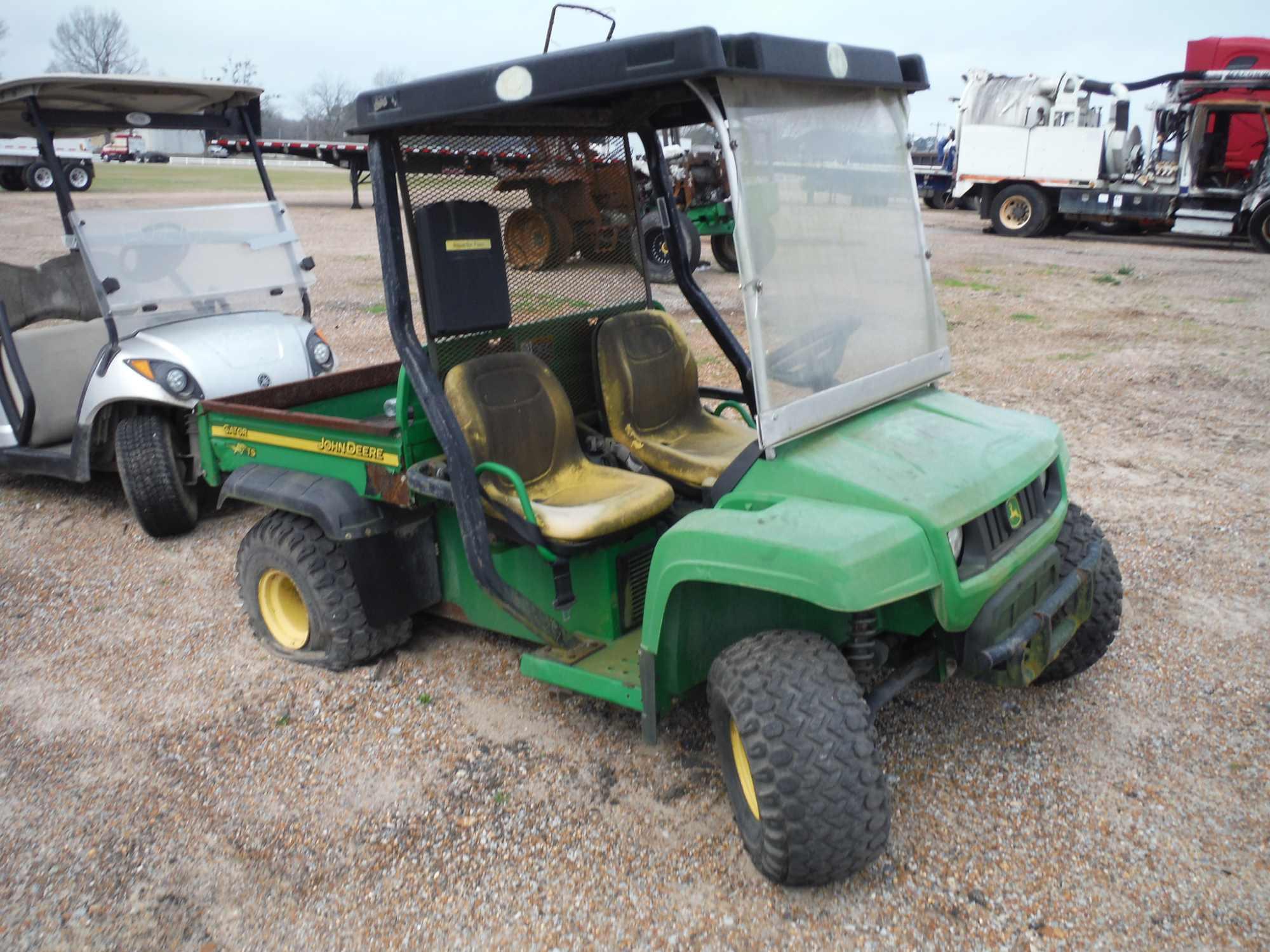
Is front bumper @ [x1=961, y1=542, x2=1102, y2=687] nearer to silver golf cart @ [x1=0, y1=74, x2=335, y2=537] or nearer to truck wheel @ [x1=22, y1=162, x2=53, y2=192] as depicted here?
silver golf cart @ [x1=0, y1=74, x2=335, y2=537]

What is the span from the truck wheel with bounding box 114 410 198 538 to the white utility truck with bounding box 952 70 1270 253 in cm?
1502

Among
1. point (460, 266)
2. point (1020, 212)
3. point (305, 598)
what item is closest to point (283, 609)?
point (305, 598)

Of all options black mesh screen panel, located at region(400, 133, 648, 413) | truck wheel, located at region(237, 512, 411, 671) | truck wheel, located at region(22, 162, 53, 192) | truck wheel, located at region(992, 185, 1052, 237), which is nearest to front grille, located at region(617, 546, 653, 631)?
black mesh screen panel, located at region(400, 133, 648, 413)

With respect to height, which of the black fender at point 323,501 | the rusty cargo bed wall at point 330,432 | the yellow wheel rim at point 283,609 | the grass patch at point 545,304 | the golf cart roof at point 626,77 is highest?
the golf cart roof at point 626,77

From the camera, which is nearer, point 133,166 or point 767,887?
point 767,887

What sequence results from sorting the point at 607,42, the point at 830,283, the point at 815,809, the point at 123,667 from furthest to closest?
the point at 123,667 < the point at 830,283 < the point at 607,42 < the point at 815,809

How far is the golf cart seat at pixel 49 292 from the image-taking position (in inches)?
Answer: 209

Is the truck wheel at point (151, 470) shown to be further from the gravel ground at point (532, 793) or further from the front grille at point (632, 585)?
the front grille at point (632, 585)

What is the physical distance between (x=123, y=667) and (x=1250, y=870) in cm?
371

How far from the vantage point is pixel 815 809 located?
7.77ft

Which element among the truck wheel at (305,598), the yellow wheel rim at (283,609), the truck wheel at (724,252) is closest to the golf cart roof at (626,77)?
the truck wheel at (305,598)

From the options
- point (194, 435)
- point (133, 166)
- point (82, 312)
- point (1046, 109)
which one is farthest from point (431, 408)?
point (133, 166)

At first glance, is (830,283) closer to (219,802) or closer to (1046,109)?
(219,802)

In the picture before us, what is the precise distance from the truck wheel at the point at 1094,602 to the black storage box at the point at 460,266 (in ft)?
6.52
